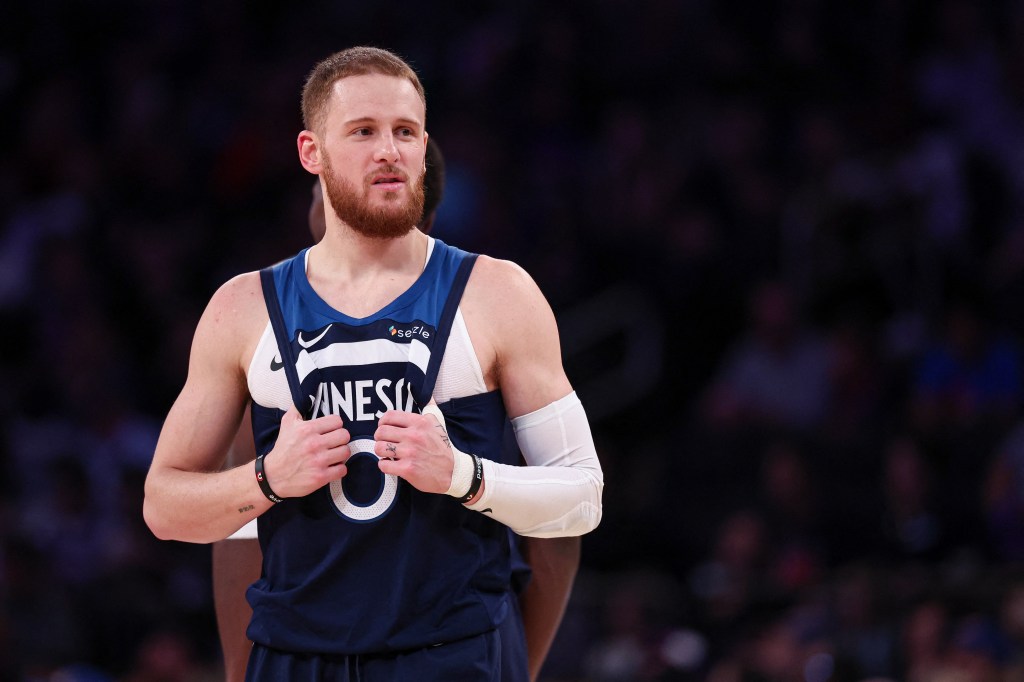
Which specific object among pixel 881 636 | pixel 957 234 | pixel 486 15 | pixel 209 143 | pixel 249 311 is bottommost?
pixel 881 636

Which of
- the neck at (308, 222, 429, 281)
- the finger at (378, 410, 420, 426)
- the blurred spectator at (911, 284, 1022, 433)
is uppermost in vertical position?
the blurred spectator at (911, 284, 1022, 433)

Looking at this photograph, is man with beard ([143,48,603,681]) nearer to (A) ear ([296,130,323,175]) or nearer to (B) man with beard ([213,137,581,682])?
(A) ear ([296,130,323,175])

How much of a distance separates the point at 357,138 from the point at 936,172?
20.6ft

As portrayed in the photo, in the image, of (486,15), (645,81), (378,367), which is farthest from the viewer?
(486,15)

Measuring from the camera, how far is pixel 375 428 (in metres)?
3.14

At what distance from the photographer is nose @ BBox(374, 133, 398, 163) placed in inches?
127

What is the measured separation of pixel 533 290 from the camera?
3326mm

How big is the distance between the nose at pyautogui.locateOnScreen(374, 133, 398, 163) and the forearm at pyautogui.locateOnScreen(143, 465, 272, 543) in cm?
76

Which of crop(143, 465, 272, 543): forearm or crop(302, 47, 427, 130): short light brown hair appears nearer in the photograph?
crop(143, 465, 272, 543): forearm

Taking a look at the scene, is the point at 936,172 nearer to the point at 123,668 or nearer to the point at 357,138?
the point at 123,668

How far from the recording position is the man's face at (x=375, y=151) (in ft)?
10.7

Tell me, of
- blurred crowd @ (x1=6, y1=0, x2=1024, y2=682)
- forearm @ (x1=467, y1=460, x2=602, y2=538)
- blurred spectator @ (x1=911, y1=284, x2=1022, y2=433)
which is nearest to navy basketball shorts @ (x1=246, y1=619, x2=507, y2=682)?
forearm @ (x1=467, y1=460, x2=602, y2=538)

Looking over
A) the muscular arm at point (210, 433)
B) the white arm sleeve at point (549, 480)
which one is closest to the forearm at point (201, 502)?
the muscular arm at point (210, 433)

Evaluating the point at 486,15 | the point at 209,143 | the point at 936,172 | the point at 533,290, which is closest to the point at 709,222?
the point at 936,172
